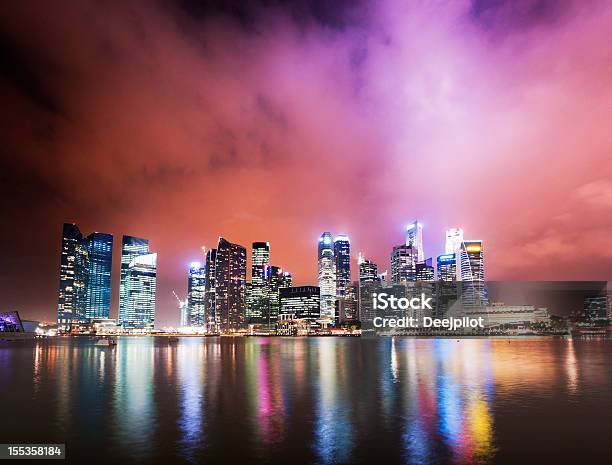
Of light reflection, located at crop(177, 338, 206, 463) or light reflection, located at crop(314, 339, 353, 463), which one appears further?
light reflection, located at crop(177, 338, 206, 463)

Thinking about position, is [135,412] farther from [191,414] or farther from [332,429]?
[332,429]

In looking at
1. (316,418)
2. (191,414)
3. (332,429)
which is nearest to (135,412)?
(191,414)

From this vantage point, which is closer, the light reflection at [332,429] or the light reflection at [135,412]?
the light reflection at [332,429]

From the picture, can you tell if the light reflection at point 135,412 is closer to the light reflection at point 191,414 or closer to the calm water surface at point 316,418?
the calm water surface at point 316,418

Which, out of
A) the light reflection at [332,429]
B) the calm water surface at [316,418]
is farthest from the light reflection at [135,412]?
the light reflection at [332,429]

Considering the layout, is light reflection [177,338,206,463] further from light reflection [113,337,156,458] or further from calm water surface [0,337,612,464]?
light reflection [113,337,156,458]

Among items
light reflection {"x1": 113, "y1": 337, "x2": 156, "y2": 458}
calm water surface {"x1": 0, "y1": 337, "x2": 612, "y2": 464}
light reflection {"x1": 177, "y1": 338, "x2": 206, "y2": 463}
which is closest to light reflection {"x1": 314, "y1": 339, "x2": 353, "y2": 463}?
calm water surface {"x1": 0, "y1": 337, "x2": 612, "y2": 464}

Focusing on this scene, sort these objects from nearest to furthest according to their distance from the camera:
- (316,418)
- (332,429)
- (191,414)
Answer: (332,429) < (316,418) < (191,414)

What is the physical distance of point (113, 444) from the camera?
25250 millimetres

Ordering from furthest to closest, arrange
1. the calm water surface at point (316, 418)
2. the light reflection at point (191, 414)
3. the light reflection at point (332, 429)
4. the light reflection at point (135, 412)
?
the light reflection at point (135, 412) → the light reflection at point (191, 414) → the calm water surface at point (316, 418) → the light reflection at point (332, 429)

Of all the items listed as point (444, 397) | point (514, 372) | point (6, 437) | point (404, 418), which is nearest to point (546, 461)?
point (404, 418)

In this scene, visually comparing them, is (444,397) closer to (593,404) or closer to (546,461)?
(593,404)

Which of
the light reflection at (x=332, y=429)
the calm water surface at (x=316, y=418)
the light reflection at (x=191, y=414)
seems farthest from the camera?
the light reflection at (x=191, y=414)

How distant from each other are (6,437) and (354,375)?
39.6 meters
